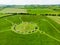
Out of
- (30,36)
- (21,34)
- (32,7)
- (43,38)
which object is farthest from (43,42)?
(32,7)

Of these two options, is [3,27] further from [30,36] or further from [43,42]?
[43,42]

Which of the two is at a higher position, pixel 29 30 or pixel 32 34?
pixel 29 30

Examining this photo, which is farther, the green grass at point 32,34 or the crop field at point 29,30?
the crop field at point 29,30

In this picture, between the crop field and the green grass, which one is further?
the crop field

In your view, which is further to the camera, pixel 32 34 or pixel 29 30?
pixel 29 30
